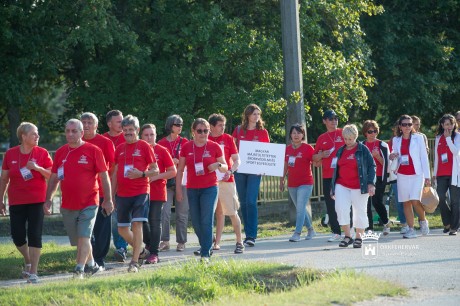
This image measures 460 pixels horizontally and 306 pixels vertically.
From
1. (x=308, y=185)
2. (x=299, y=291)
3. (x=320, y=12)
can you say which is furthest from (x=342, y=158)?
(x=320, y=12)

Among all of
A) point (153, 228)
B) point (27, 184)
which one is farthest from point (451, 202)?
point (27, 184)

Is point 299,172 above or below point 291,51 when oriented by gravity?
below

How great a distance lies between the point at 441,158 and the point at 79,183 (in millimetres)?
7157

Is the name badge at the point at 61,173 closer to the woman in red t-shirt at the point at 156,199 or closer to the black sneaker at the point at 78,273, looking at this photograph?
the black sneaker at the point at 78,273

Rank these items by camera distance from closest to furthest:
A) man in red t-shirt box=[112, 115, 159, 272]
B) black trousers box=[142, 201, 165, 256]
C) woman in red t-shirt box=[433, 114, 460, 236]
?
man in red t-shirt box=[112, 115, 159, 272] < black trousers box=[142, 201, 165, 256] < woman in red t-shirt box=[433, 114, 460, 236]

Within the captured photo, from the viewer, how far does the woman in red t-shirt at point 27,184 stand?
11922 mm

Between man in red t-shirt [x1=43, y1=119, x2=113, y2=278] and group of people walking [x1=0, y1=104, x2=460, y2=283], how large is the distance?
1 centimetres

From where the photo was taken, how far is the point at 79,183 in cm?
1153

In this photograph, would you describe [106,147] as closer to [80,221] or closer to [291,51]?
[80,221]

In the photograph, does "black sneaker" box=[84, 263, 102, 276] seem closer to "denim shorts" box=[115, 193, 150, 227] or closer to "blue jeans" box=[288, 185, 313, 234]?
"denim shorts" box=[115, 193, 150, 227]

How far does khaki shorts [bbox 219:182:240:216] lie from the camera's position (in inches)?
556

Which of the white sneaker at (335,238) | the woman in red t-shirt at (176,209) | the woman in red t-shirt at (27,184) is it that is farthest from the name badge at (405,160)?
the woman in red t-shirt at (27,184)

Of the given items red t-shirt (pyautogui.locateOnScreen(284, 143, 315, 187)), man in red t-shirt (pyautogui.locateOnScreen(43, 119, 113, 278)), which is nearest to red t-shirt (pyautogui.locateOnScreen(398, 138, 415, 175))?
red t-shirt (pyautogui.locateOnScreen(284, 143, 315, 187))

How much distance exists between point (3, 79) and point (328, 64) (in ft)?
23.5
